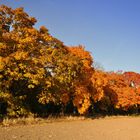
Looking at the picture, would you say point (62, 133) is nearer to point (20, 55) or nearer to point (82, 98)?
point (20, 55)

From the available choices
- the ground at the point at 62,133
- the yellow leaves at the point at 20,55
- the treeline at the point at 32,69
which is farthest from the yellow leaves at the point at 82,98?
the ground at the point at 62,133

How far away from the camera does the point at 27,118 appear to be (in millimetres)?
36906

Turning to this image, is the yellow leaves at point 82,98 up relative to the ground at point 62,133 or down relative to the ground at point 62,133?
up

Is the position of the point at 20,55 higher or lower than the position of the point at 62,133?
higher

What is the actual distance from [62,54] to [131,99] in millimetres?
29531

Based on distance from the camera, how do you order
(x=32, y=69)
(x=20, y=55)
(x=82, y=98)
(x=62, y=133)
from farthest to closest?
1. (x=82, y=98)
2. (x=32, y=69)
3. (x=20, y=55)
4. (x=62, y=133)

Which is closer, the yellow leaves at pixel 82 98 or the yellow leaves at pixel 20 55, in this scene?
the yellow leaves at pixel 20 55

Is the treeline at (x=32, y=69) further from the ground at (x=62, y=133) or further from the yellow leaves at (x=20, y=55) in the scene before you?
the ground at (x=62, y=133)

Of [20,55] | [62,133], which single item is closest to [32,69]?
[20,55]

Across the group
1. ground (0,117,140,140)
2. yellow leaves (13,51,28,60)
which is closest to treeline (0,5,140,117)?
yellow leaves (13,51,28,60)

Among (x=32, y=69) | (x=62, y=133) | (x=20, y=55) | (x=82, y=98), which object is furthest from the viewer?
(x=82, y=98)

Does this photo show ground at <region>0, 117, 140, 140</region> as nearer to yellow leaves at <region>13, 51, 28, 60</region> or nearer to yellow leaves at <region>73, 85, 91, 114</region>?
yellow leaves at <region>13, 51, 28, 60</region>

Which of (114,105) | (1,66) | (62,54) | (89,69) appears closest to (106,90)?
(114,105)

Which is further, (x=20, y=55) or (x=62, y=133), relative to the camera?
(x=20, y=55)
